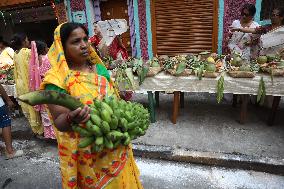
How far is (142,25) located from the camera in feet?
25.0

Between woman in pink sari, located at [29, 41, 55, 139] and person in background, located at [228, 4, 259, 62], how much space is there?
3.20 m

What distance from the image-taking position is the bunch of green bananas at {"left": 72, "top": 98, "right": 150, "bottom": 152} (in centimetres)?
149

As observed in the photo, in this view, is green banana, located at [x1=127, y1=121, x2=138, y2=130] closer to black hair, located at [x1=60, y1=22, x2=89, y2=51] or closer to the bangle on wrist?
the bangle on wrist

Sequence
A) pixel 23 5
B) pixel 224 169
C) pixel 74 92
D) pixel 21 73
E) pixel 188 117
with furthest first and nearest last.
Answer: pixel 23 5 < pixel 188 117 < pixel 21 73 < pixel 224 169 < pixel 74 92

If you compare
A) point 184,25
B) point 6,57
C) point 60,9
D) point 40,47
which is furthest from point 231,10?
point 6,57

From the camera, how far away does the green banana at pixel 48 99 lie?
4.12 ft

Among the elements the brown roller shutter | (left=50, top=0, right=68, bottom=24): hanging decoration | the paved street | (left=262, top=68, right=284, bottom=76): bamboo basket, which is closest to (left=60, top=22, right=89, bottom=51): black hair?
the paved street

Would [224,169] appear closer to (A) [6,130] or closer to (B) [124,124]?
(B) [124,124]

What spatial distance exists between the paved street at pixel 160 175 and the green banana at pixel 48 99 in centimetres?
206

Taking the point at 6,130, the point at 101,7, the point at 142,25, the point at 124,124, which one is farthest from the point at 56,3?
the point at 124,124

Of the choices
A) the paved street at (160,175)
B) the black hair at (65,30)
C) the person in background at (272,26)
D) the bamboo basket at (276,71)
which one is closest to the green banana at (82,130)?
the black hair at (65,30)

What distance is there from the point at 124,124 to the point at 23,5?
9317mm

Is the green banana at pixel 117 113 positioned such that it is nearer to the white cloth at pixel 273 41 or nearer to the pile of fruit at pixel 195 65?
the pile of fruit at pixel 195 65

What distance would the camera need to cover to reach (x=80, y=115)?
4.71 feet
